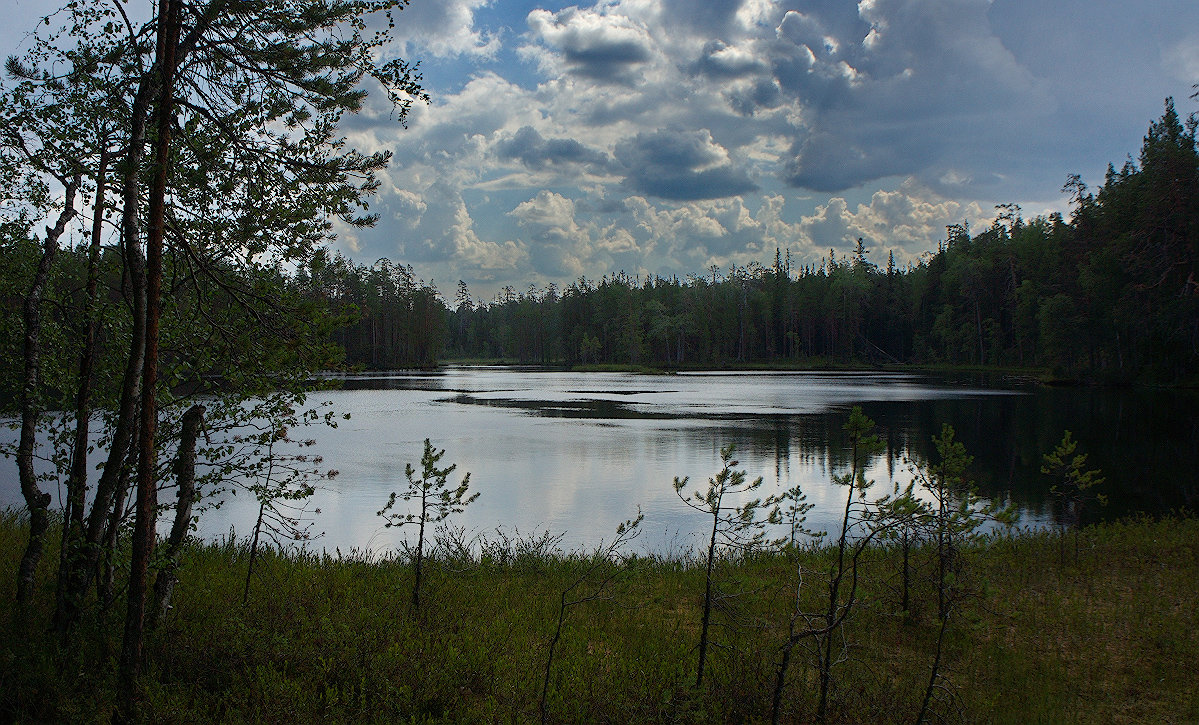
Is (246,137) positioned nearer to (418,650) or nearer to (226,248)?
(226,248)

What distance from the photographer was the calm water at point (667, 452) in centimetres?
1599

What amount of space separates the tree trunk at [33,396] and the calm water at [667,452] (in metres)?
6.96

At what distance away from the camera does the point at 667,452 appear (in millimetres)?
24797

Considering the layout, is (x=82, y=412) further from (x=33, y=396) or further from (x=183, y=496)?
(x=183, y=496)

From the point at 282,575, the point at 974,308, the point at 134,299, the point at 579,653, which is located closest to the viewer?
the point at 134,299

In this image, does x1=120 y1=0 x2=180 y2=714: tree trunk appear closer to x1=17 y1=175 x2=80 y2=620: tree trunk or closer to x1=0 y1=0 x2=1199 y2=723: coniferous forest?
x1=0 y1=0 x2=1199 y2=723: coniferous forest

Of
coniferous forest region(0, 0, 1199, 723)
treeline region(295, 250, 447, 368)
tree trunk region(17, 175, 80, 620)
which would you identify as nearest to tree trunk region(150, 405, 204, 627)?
coniferous forest region(0, 0, 1199, 723)

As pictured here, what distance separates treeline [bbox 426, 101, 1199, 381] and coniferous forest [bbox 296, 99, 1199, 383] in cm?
19

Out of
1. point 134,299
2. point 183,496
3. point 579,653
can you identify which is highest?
point 134,299

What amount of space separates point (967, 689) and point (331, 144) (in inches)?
297

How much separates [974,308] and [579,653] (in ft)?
335

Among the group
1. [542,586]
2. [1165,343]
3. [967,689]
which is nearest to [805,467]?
[542,586]

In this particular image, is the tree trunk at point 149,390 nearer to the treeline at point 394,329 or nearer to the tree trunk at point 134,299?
the tree trunk at point 134,299

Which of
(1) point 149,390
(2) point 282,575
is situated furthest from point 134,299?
(2) point 282,575
